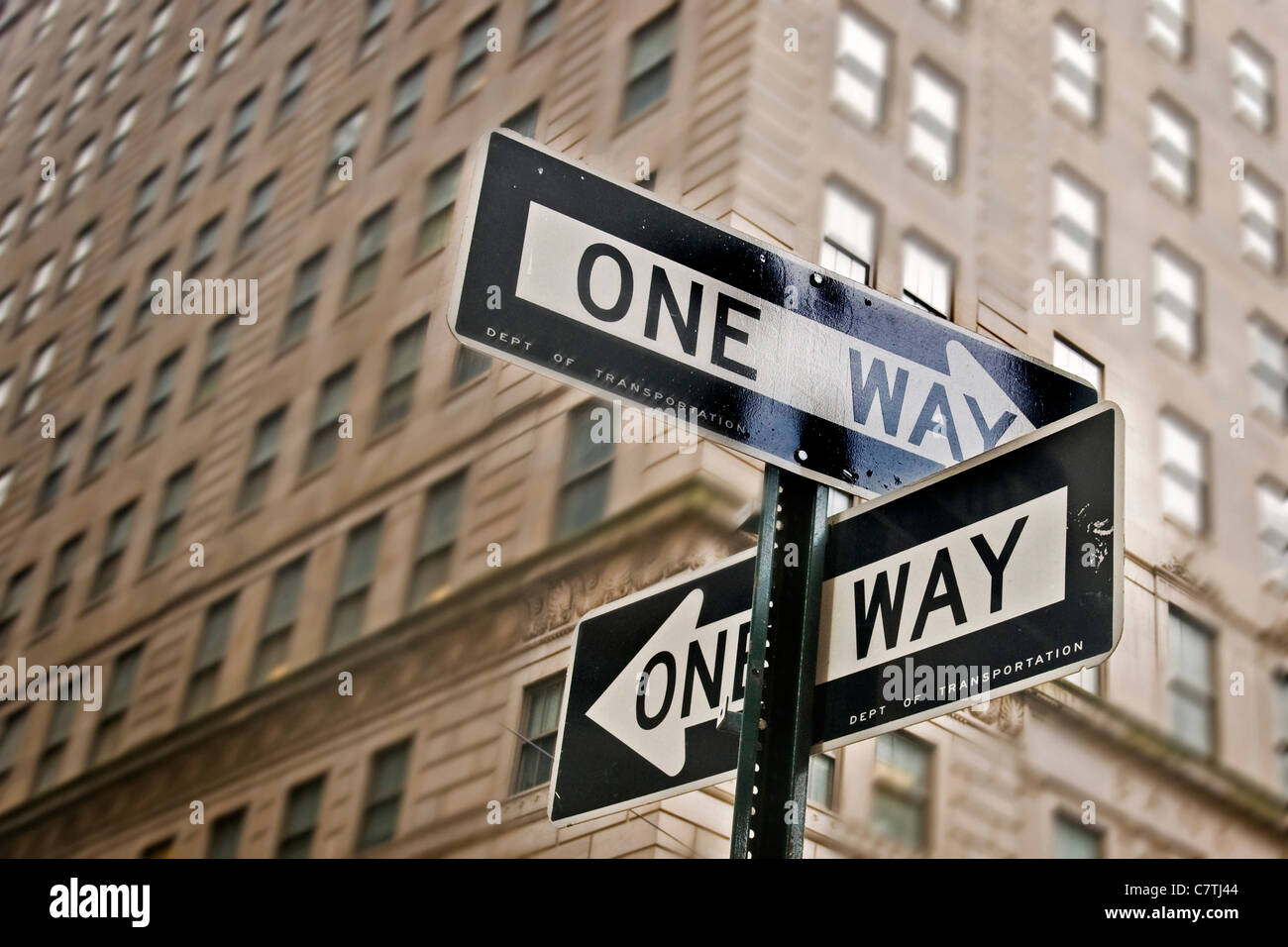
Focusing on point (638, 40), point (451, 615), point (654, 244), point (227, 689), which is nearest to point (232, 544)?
point (227, 689)

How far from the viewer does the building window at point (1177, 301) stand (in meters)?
27.2

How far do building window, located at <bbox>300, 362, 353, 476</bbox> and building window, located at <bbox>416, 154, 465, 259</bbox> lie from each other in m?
2.41

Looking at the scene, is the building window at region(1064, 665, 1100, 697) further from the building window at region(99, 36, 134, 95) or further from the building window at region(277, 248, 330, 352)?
the building window at region(99, 36, 134, 95)

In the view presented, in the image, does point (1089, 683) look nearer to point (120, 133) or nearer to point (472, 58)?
point (472, 58)

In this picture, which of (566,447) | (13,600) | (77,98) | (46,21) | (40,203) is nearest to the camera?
(566,447)

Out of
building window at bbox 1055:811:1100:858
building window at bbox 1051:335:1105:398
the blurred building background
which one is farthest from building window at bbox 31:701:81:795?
building window at bbox 1051:335:1105:398

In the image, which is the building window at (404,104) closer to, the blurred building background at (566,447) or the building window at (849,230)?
the blurred building background at (566,447)

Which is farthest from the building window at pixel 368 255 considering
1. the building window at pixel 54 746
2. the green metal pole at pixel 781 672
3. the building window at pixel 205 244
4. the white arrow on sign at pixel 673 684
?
the green metal pole at pixel 781 672

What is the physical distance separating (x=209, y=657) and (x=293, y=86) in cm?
1318

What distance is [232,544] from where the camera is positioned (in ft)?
95.7

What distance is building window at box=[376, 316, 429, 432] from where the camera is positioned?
26547mm

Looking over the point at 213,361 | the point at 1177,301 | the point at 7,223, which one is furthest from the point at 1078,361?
the point at 7,223

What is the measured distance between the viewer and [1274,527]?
90.6 feet
